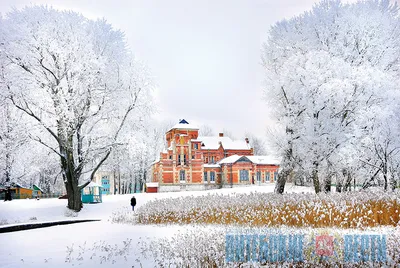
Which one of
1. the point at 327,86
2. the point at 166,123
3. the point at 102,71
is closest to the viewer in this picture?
the point at 327,86

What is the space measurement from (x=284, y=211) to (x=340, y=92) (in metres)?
9.43

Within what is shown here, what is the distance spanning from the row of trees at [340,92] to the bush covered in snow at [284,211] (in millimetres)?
5781

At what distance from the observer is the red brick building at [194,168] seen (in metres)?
46.8

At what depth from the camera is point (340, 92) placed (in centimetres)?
1781

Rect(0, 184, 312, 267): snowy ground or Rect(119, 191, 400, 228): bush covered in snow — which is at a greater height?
Rect(119, 191, 400, 228): bush covered in snow

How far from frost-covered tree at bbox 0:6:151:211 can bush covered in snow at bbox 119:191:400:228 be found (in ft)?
21.9

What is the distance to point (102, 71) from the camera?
1930cm

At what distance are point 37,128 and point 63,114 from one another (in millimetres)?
1831

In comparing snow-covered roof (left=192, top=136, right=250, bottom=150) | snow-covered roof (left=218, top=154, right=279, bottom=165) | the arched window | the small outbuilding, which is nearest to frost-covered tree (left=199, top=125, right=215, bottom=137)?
snow-covered roof (left=192, top=136, right=250, bottom=150)

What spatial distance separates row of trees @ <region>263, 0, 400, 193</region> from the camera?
59.7 feet

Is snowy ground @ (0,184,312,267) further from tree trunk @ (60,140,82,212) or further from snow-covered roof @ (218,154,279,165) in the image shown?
snow-covered roof @ (218,154,279,165)

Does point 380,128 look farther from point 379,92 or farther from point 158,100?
point 158,100

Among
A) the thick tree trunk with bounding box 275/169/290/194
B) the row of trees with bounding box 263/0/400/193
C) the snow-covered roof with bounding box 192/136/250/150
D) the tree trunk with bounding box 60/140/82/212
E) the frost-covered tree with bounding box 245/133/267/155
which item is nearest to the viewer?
the row of trees with bounding box 263/0/400/193

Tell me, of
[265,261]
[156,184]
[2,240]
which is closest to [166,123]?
[156,184]
